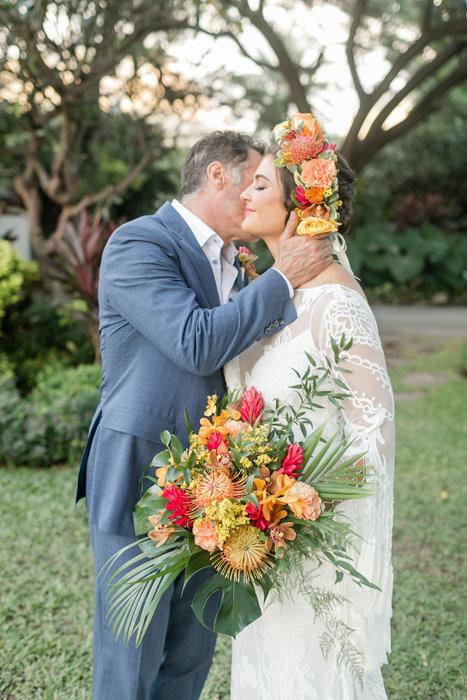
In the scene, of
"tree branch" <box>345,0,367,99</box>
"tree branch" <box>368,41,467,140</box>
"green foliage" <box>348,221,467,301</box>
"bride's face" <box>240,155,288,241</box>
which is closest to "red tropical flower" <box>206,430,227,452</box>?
"bride's face" <box>240,155,288,241</box>

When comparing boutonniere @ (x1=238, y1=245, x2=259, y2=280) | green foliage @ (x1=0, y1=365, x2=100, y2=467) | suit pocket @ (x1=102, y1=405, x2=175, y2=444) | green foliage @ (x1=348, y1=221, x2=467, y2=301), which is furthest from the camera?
green foliage @ (x1=348, y1=221, x2=467, y2=301)

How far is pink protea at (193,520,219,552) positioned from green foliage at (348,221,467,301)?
11146 mm

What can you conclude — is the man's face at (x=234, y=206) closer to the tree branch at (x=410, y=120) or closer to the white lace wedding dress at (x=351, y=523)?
the white lace wedding dress at (x=351, y=523)

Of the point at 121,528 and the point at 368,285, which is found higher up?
the point at 121,528

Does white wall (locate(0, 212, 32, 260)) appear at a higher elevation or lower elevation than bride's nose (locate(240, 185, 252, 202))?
lower

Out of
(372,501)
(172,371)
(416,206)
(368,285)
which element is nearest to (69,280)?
(172,371)

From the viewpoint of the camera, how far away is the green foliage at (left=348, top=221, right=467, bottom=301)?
1293 centimetres

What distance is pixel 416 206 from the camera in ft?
45.2

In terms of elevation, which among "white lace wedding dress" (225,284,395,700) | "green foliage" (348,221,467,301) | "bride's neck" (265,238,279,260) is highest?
"bride's neck" (265,238,279,260)

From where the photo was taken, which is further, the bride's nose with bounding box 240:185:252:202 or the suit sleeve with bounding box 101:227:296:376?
the bride's nose with bounding box 240:185:252:202

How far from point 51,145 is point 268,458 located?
413 inches

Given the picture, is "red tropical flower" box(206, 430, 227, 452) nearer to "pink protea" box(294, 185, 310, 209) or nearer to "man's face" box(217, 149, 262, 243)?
"pink protea" box(294, 185, 310, 209)

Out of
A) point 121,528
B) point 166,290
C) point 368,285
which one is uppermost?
point 166,290

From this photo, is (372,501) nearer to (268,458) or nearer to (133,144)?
(268,458)
